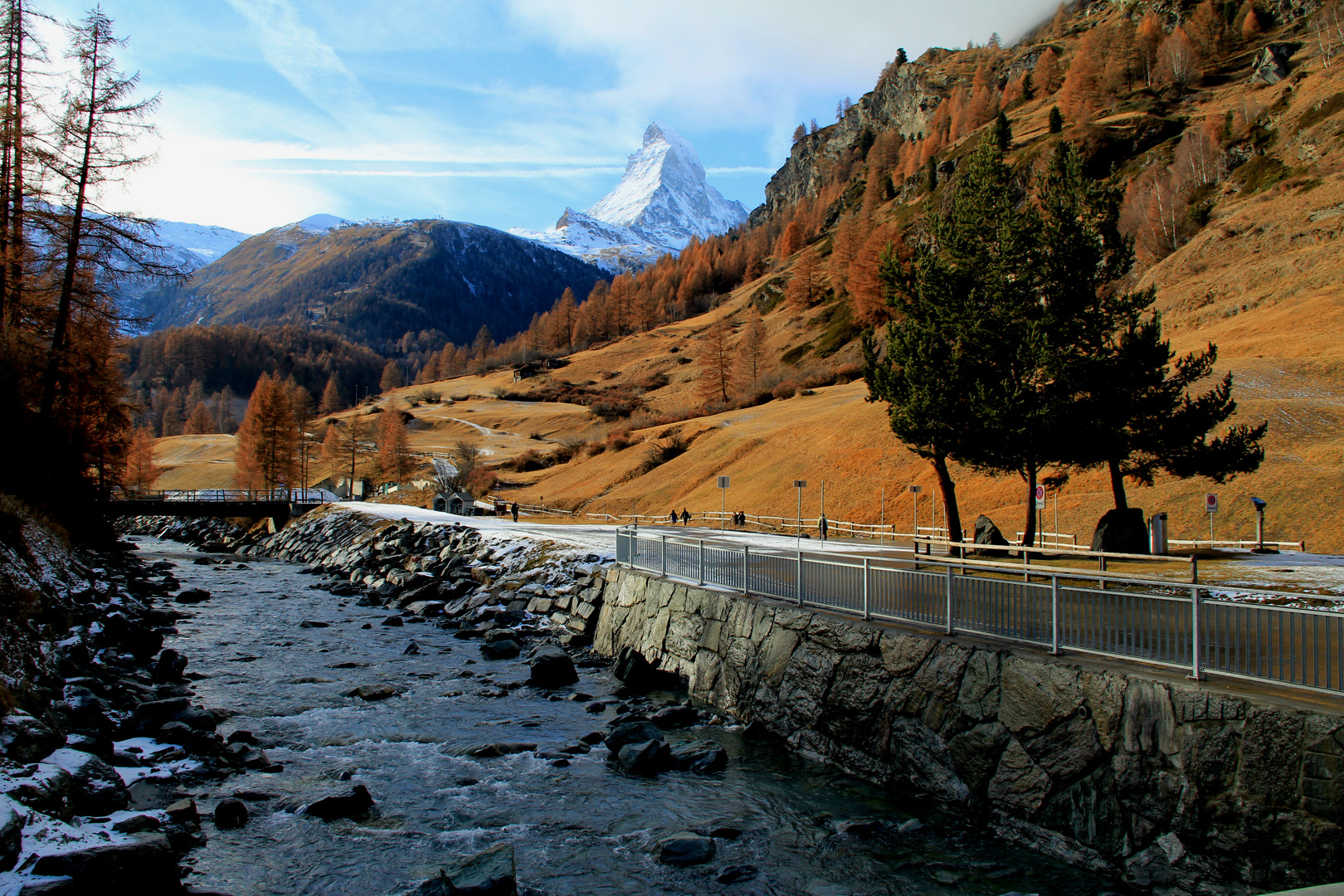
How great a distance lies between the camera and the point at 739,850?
9.40 metres

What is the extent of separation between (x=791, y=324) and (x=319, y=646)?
126m

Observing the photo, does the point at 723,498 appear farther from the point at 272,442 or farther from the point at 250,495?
the point at 272,442

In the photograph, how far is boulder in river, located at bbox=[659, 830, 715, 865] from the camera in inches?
359

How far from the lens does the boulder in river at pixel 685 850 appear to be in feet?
29.9

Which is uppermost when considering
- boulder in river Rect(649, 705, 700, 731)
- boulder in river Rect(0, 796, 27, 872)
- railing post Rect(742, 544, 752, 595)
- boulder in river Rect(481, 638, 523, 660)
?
railing post Rect(742, 544, 752, 595)

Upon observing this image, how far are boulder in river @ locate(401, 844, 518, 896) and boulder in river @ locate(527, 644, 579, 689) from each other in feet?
29.0

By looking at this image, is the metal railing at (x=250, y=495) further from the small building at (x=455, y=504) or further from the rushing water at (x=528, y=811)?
the rushing water at (x=528, y=811)

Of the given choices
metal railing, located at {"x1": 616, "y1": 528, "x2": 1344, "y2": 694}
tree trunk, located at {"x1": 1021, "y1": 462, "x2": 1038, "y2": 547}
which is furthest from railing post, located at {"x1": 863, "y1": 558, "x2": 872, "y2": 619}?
tree trunk, located at {"x1": 1021, "y1": 462, "x2": 1038, "y2": 547}

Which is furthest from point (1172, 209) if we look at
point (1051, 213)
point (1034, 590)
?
point (1034, 590)

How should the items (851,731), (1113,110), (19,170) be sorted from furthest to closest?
(1113,110), (19,170), (851,731)

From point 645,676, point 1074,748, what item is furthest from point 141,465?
point 1074,748

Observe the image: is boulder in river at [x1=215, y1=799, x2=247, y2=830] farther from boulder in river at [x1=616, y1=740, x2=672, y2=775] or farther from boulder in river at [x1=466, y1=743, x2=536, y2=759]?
boulder in river at [x1=616, y1=740, x2=672, y2=775]

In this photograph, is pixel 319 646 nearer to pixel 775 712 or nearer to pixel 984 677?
pixel 775 712

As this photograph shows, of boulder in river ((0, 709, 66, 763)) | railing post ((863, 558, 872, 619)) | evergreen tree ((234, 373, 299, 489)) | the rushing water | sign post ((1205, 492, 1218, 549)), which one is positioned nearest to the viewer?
boulder in river ((0, 709, 66, 763))
